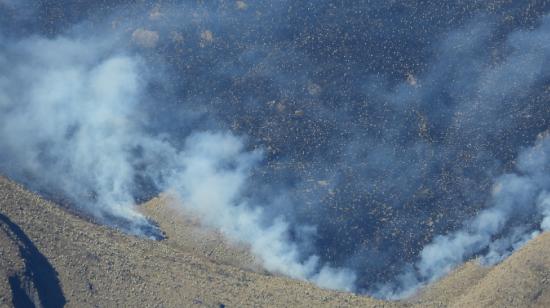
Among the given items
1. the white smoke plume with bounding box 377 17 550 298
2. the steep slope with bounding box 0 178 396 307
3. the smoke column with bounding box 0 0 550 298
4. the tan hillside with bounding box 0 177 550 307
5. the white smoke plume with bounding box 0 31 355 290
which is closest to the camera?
the tan hillside with bounding box 0 177 550 307

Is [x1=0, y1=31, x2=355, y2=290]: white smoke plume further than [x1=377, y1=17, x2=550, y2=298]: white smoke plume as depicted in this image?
No

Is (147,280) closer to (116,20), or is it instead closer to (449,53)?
(116,20)

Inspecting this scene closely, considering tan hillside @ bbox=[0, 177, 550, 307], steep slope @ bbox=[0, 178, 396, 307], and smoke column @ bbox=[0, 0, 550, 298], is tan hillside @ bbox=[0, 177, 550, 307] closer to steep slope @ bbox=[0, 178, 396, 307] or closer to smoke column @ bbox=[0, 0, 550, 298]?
steep slope @ bbox=[0, 178, 396, 307]

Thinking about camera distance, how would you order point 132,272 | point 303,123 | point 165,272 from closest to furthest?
point 132,272
point 165,272
point 303,123

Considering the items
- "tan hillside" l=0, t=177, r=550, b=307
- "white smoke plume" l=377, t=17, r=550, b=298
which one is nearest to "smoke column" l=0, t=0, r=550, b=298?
"white smoke plume" l=377, t=17, r=550, b=298

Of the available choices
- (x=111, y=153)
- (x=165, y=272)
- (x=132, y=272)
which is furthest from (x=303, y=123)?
(x=132, y=272)

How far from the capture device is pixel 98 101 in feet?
172

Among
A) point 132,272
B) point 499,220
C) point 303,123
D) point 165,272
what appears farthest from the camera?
point 303,123

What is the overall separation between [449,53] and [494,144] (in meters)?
8.55

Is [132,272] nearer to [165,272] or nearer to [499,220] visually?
[165,272]

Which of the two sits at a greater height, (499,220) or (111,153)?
(111,153)

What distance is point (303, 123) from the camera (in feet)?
170

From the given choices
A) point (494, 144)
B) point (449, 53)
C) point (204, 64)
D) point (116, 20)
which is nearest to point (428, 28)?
point (449, 53)

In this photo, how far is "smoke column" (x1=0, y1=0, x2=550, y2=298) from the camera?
159ft
